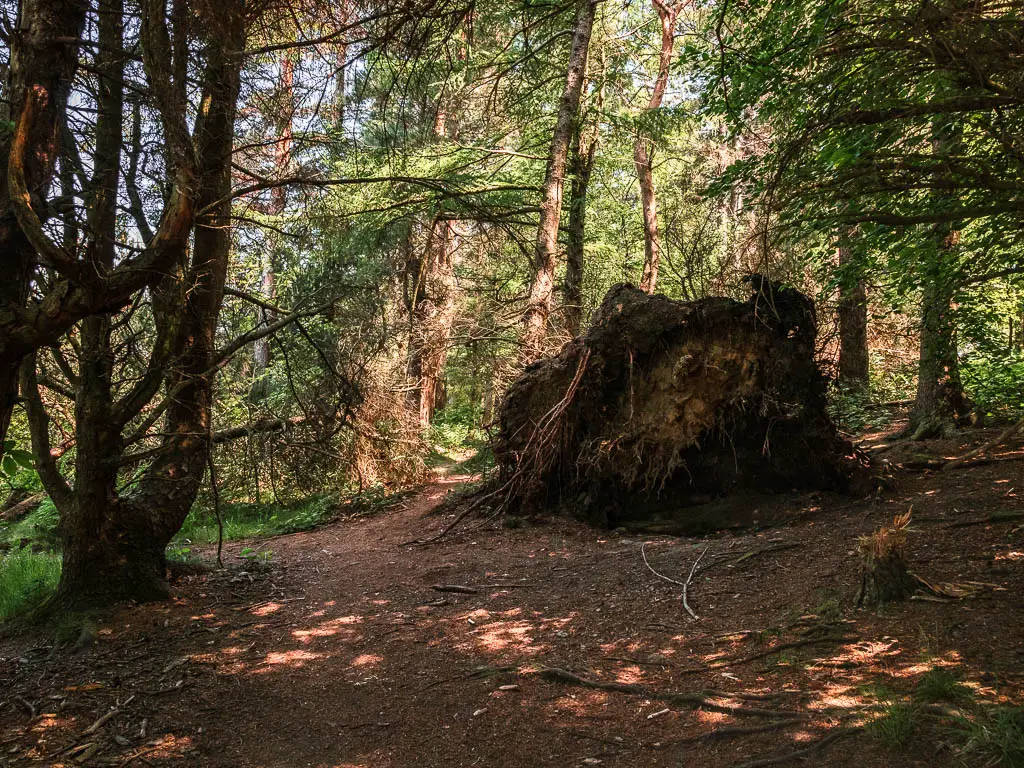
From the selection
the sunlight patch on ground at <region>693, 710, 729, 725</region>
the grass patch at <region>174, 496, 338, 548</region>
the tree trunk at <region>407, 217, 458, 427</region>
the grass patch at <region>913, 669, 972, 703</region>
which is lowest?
the grass patch at <region>174, 496, 338, 548</region>

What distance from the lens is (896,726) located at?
9.49 feet

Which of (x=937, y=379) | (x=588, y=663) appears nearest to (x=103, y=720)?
(x=588, y=663)

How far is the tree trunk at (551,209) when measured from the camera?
10305mm

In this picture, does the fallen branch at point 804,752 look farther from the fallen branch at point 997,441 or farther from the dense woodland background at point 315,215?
the dense woodland background at point 315,215

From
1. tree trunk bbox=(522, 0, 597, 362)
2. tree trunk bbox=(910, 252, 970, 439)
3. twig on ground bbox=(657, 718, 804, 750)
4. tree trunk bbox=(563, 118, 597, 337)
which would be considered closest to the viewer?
twig on ground bbox=(657, 718, 804, 750)

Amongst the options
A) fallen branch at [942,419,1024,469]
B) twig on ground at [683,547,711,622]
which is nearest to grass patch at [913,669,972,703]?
fallen branch at [942,419,1024,469]

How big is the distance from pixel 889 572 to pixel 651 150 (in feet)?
35.7

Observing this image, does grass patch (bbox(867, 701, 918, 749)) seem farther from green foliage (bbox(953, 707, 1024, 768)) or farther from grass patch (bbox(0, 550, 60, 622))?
grass patch (bbox(0, 550, 60, 622))

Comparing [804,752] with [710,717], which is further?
[710,717]

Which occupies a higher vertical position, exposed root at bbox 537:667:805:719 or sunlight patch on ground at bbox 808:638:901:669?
sunlight patch on ground at bbox 808:638:901:669

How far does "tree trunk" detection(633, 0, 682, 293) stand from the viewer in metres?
13.8

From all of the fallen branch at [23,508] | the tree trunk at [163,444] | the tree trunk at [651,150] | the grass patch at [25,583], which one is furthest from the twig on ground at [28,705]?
the tree trunk at [651,150]

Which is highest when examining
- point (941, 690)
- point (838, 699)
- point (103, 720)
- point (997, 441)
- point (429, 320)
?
point (429, 320)

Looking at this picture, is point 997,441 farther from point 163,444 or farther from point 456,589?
point 163,444
